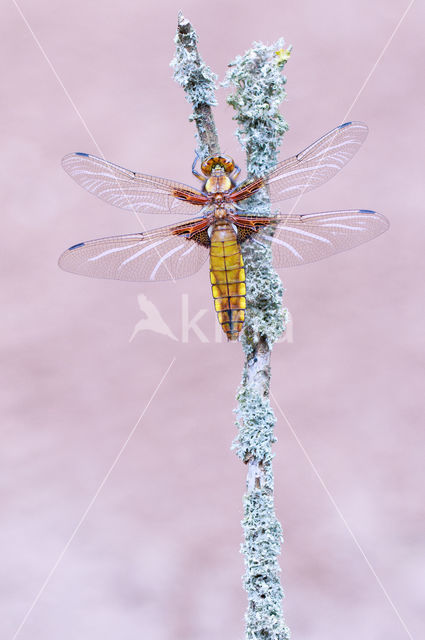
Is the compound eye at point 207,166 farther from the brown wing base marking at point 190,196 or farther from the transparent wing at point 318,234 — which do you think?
the transparent wing at point 318,234

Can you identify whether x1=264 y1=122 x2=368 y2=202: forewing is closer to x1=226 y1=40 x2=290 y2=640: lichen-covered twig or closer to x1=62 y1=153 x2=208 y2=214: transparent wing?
x1=226 y1=40 x2=290 y2=640: lichen-covered twig

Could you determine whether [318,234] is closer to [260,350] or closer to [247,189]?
[247,189]

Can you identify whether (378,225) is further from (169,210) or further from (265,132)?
(169,210)

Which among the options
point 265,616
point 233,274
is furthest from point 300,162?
point 265,616

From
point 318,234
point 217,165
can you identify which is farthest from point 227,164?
point 318,234

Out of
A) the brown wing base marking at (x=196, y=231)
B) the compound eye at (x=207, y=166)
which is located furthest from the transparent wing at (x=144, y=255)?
the compound eye at (x=207, y=166)

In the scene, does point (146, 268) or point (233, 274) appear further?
point (146, 268)

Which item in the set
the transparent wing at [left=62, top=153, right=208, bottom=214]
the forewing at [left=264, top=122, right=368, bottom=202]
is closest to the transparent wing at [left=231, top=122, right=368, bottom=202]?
the forewing at [left=264, top=122, right=368, bottom=202]

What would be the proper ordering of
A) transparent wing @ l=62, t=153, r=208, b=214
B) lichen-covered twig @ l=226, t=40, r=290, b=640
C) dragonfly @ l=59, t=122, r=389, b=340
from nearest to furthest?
lichen-covered twig @ l=226, t=40, r=290, b=640, dragonfly @ l=59, t=122, r=389, b=340, transparent wing @ l=62, t=153, r=208, b=214
